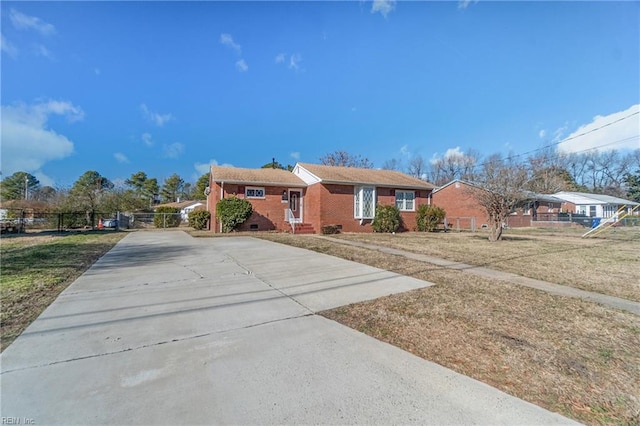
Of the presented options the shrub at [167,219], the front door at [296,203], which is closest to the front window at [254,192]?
the front door at [296,203]

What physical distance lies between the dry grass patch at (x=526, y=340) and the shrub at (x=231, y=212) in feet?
42.3

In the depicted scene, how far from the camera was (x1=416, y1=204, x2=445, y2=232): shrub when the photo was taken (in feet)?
63.4

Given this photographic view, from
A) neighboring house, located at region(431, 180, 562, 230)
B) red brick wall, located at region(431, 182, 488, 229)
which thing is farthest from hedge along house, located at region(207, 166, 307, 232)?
red brick wall, located at region(431, 182, 488, 229)

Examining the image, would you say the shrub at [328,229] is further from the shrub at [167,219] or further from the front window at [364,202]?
the shrub at [167,219]

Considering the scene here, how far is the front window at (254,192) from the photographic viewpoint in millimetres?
17500

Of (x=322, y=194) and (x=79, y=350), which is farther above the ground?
(x=322, y=194)

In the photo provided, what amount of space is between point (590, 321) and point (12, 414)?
19.7 ft

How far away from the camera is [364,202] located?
18031mm

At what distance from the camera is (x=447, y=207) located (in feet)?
96.7

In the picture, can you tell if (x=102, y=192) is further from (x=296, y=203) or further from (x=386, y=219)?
(x=386, y=219)

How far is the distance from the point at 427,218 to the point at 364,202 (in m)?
4.74

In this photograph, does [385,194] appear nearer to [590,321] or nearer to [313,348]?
[590,321]

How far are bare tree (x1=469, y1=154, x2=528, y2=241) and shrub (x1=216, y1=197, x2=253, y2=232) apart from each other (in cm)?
1242

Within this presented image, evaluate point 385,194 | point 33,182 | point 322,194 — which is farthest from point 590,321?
point 33,182
